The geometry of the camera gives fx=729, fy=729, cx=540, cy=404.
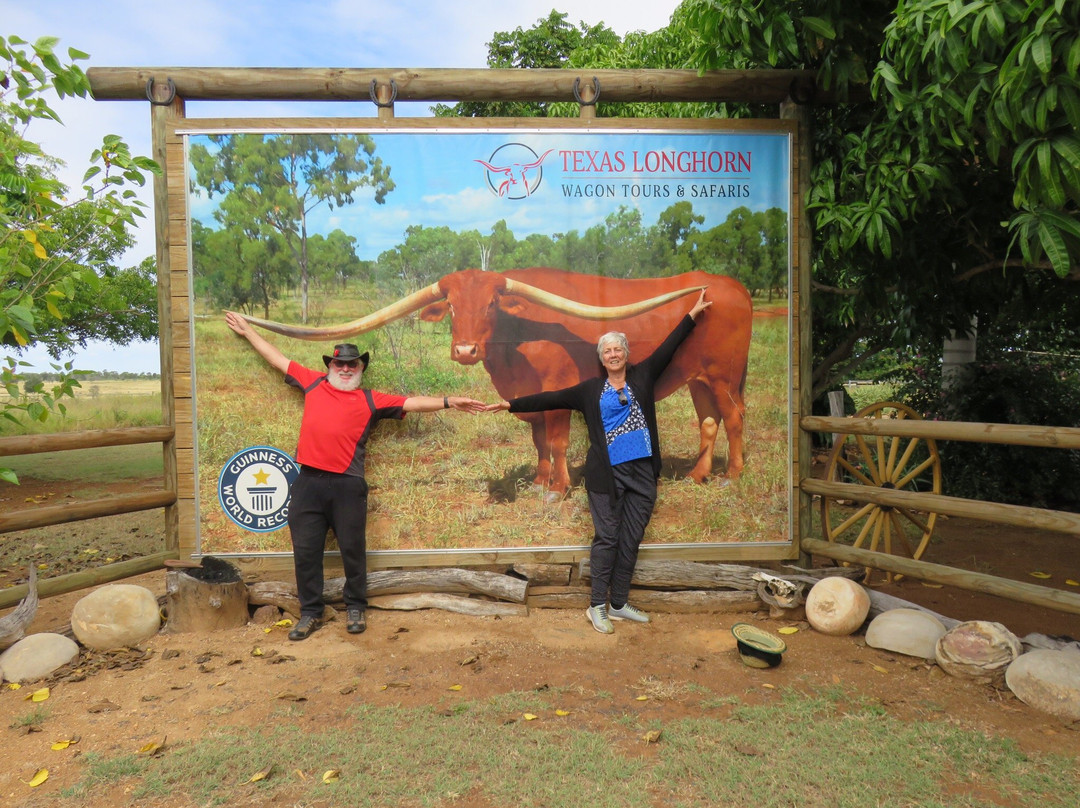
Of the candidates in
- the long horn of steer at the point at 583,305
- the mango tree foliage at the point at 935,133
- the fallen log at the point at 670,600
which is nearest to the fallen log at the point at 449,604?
the fallen log at the point at 670,600

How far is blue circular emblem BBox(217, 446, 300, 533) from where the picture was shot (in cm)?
548

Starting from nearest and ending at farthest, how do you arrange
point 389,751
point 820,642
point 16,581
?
point 389,751 → point 820,642 → point 16,581

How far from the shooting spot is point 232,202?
5449 mm

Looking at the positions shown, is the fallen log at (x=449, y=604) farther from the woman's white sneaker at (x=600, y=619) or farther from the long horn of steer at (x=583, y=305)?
the long horn of steer at (x=583, y=305)

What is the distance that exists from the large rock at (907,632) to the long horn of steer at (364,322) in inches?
151

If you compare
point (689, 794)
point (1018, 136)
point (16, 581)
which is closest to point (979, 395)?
point (1018, 136)

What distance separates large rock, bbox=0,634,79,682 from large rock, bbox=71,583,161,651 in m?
0.12

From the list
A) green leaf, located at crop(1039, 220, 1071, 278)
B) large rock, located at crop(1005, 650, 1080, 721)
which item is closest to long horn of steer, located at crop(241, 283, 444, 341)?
green leaf, located at crop(1039, 220, 1071, 278)

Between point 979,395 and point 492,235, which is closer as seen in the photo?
point 492,235

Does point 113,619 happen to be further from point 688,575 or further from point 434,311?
point 688,575

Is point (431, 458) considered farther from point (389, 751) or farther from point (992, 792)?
point (992, 792)

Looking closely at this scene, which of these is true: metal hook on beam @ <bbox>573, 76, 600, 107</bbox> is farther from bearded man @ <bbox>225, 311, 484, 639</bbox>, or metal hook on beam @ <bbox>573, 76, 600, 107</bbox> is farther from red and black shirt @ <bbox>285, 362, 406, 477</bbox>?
red and black shirt @ <bbox>285, 362, 406, 477</bbox>

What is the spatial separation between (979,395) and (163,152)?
9516 millimetres

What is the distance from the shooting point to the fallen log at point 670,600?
18.0 ft
